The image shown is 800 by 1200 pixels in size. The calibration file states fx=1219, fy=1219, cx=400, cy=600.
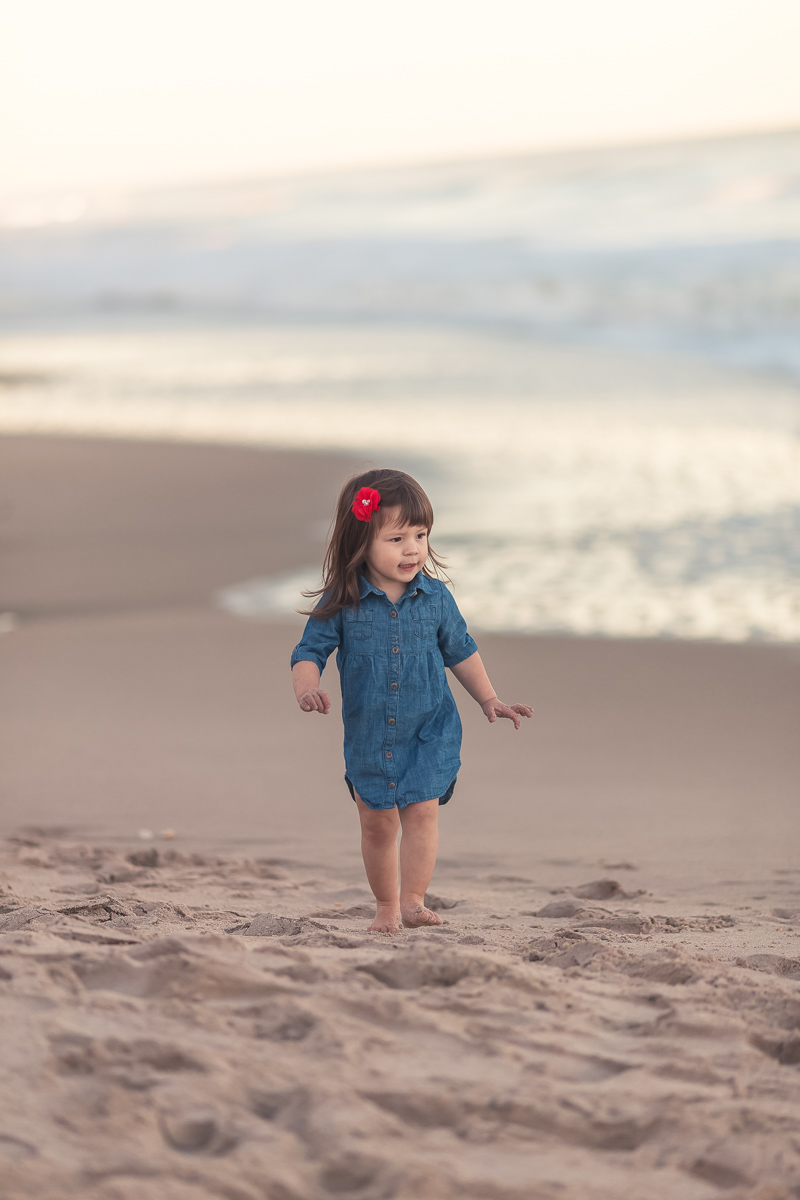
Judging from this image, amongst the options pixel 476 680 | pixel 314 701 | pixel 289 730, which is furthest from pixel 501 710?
pixel 289 730

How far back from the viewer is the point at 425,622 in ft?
11.4

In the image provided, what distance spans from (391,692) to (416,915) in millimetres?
681

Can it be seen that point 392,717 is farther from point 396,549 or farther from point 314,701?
point 396,549

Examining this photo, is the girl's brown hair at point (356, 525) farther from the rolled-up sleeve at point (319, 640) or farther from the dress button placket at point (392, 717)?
the dress button placket at point (392, 717)

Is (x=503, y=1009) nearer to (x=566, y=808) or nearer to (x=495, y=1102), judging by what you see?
(x=495, y=1102)

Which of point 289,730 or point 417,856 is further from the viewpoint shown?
point 289,730

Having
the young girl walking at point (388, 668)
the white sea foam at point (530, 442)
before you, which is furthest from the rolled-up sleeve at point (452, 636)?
the white sea foam at point (530, 442)

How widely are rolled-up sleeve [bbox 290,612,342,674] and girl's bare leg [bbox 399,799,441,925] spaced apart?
497 millimetres

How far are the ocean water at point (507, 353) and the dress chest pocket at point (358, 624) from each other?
11.5ft

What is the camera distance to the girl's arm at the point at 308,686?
3.25 metres

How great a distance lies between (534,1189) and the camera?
1.93 meters

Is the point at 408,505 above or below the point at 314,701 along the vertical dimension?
above

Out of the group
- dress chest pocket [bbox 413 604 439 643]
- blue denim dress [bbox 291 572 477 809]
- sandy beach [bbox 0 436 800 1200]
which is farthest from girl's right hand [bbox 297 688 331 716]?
sandy beach [bbox 0 436 800 1200]

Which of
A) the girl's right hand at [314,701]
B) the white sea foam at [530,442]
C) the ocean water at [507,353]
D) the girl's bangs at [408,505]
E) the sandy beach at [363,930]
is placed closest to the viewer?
the sandy beach at [363,930]
